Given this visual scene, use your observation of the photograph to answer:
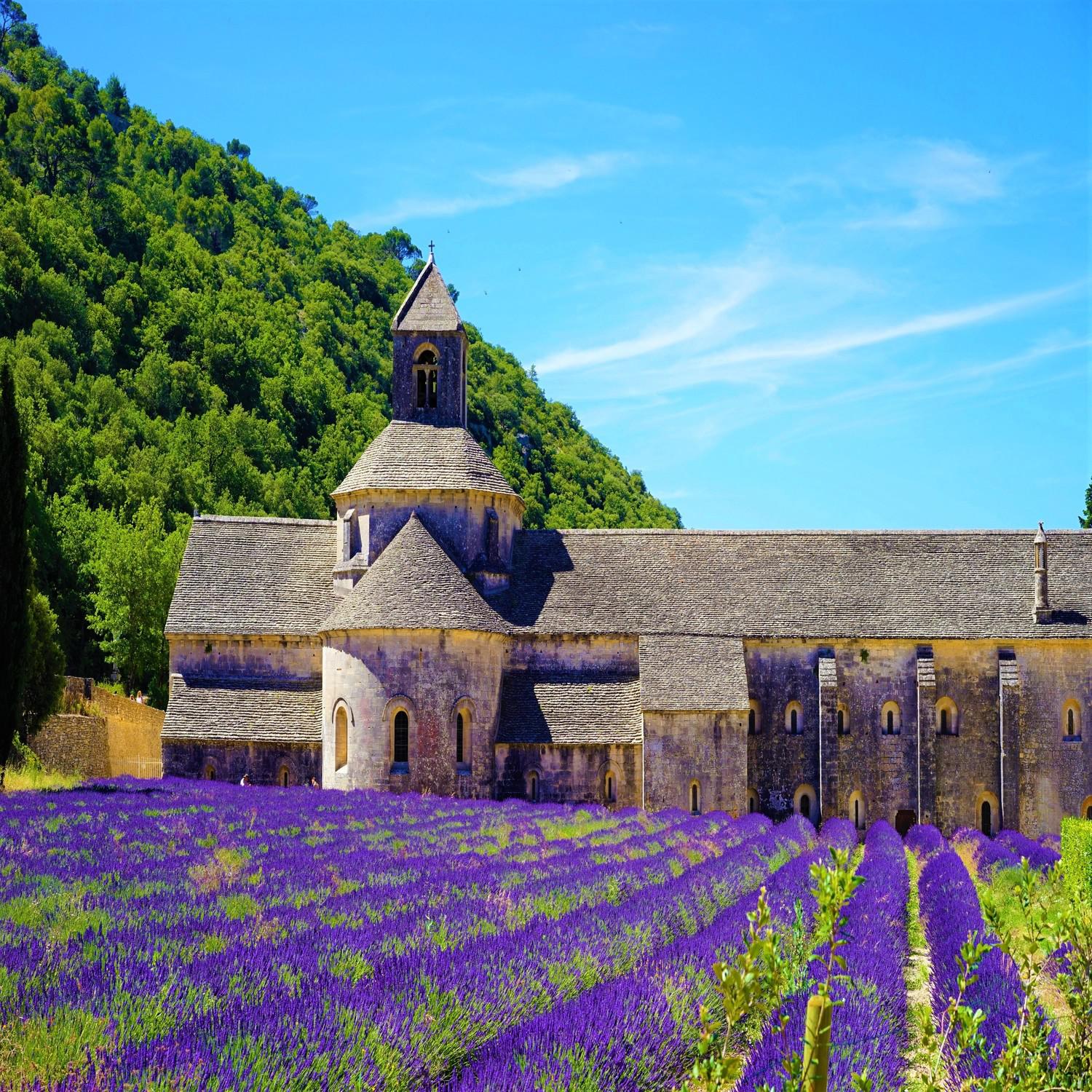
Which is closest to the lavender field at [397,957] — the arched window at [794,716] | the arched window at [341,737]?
the arched window at [341,737]

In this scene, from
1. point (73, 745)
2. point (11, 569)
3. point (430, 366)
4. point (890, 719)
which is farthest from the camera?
point (430, 366)

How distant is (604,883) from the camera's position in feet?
60.1

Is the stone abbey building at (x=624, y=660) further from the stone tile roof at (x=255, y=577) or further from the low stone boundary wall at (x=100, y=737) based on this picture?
the low stone boundary wall at (x=100, y=737)

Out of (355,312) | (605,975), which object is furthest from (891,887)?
(355,312)

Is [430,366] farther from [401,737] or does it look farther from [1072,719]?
[1072,719]

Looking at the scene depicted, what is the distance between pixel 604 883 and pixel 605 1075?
880 centimetres

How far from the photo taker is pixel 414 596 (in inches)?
1604

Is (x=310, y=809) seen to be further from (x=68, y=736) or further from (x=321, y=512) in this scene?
(x=321, y=512)

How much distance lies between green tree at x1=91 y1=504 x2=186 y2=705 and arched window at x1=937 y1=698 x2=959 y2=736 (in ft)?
113

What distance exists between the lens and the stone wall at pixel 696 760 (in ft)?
132

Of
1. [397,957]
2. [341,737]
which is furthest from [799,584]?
[397,957]

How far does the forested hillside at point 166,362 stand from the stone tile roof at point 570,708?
25.1 metres

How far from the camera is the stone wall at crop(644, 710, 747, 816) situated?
132 feet

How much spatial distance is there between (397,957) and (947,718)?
3428cm
